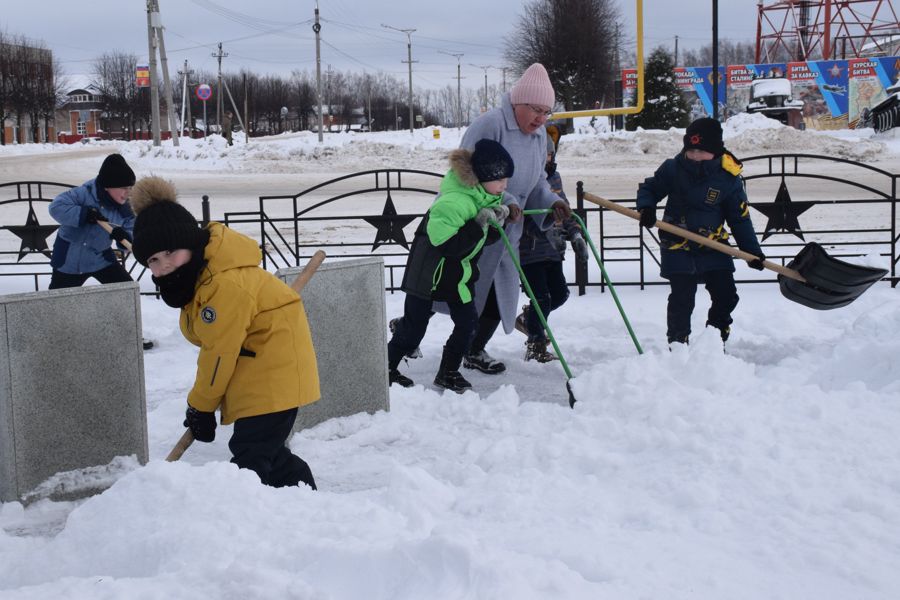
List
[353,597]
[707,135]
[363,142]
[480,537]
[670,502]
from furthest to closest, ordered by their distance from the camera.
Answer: [363,142] → [707,135] → [670,502] → [480,537] → [353,597]

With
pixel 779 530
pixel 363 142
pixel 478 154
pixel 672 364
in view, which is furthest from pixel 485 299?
pixel 363 142

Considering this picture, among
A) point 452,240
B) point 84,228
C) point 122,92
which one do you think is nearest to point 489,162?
point 452,240

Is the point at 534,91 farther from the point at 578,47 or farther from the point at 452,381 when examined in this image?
the point at 578,47

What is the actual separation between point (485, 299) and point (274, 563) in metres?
3.29

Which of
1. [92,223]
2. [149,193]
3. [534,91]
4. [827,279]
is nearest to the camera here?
[149,193]

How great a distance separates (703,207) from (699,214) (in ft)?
0.16

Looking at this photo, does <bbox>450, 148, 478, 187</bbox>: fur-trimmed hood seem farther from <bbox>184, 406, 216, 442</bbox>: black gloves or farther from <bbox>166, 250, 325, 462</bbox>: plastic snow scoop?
<bbox>184, 406, 216, 442</bbox>: black gloves

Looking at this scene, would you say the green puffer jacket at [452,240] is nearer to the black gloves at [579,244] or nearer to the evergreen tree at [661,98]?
the black gloves at [579,244]

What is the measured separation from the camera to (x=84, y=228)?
641 cm

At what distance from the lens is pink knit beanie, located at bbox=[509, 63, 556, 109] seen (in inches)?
214

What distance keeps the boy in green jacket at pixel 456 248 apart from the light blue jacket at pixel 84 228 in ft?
7.05

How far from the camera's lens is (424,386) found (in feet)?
18.7

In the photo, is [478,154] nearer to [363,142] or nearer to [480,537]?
[480,537]

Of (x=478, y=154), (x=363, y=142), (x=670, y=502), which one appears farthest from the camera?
(x=363, y=142)
